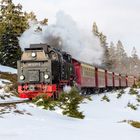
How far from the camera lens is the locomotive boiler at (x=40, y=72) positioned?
24.9m

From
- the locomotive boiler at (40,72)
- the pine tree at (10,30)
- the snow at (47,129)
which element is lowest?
the snow at (47,129)

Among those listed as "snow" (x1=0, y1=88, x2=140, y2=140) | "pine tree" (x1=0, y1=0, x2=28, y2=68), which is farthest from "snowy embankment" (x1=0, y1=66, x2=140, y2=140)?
"pine tree" (x1=0, y1=0, x2=28, y2=68)

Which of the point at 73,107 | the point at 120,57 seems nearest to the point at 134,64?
the point at 120,57

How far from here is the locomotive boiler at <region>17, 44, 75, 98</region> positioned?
2491 cm

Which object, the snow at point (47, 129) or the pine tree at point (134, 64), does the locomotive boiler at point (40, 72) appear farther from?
the pine tree at point (134, 64)

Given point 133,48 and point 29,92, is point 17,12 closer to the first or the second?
point 29,92

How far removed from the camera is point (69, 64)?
96.1ft

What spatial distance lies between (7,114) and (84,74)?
23466mm

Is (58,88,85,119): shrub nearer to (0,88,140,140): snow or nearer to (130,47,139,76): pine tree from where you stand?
(0,88,140,140): snow

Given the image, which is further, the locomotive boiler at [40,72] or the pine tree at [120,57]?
the pine tree at [120,57]

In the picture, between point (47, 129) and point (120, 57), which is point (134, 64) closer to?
point (120, 57)

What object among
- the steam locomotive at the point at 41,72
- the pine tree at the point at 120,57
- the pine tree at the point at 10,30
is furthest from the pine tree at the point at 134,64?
the steam locomotive at the point at 41,72

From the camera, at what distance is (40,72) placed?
25.2 metres

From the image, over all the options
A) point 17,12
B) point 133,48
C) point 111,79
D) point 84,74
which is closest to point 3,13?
point 17,12
